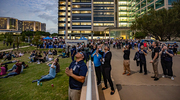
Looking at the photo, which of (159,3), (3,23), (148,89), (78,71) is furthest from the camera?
(3,23)

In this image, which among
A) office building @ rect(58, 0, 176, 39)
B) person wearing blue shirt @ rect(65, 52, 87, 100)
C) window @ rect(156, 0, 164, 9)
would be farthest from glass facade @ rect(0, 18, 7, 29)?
person wearing blue shirt @ rect(65, 52, 87, 100)

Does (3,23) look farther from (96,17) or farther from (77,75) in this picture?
(77,75)

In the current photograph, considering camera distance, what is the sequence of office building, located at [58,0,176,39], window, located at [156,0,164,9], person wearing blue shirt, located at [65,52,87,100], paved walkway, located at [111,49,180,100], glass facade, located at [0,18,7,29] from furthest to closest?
glass facade, located at [0,18,7,29] < office building, located at [58,0,176,39] < window, located at [156,0,164,9] < paved walkway, located at [111,49,180,100] < person wearing blue shirt, located at [65,52,87,100]

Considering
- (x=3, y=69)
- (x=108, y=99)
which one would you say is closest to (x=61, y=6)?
(x=3, y=69)

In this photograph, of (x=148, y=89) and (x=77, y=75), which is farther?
(x=148, y=89)

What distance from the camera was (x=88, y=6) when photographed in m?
69.8

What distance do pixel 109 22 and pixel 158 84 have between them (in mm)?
72734

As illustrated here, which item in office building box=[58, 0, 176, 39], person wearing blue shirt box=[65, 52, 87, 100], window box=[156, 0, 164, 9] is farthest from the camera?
office building box=[58, 0, 176, 39]

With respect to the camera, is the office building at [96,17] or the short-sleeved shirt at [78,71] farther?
the office building at [96,17]

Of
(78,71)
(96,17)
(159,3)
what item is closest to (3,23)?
(96,17)

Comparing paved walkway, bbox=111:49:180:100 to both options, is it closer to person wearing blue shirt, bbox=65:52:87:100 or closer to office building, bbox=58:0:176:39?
person wearing blue shirt, bbox=65:52:87:100

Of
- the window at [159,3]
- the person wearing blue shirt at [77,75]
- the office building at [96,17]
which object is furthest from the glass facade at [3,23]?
the person wearing blue shirt at [77,75]

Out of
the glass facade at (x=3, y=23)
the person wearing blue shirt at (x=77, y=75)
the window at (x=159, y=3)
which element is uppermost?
the glass facade at (x=3, y=23)

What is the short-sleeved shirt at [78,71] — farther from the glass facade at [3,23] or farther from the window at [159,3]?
the glass facade at [3,23]
